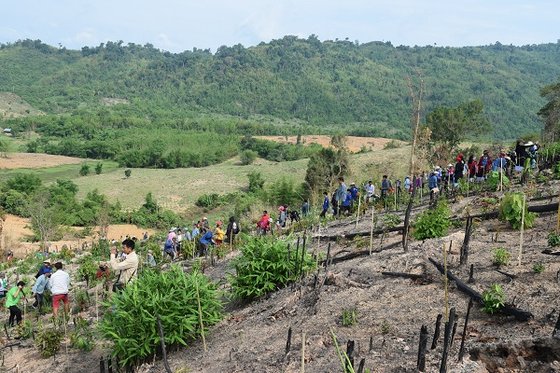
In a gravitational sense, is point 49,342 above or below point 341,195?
below

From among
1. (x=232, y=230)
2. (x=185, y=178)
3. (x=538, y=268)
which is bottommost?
(x=185, y=178)

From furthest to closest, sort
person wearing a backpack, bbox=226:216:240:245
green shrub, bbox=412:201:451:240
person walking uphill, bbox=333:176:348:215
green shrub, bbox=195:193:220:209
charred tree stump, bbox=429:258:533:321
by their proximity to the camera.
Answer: green shrub, bbox=195:193:220:209
person walking uphill, bbox=333:176:348:215
person wearing a backpack, bbox=226:216:240:245
green shrub, bbox=412:201:451:240
charred tree stump, bbox=429:258:533:321

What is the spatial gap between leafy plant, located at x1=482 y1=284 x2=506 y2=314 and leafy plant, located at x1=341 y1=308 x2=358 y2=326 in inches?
57.0

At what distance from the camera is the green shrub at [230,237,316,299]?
7953 millimetres

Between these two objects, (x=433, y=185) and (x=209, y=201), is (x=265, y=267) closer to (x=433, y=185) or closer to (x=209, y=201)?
(x=433, y=185)

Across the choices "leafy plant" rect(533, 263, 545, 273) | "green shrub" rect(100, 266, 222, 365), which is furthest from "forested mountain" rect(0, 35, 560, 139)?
"green shrub" rect(100, 266, 222, 365)

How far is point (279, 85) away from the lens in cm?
15212

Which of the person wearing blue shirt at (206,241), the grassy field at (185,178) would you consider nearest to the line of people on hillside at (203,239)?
the person wearing blue shirt at (206,241)

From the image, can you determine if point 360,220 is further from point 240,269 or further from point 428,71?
point 428,71

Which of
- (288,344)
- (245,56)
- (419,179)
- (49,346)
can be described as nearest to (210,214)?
(419,179)

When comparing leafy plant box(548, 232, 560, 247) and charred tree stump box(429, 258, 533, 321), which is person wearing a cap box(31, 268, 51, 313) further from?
leafy plant box(548, 232, 560, 247)

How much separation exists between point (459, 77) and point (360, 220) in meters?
157

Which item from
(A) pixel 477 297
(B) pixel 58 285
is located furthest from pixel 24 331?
(A) pixel 477 297

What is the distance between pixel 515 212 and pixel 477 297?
322cm
